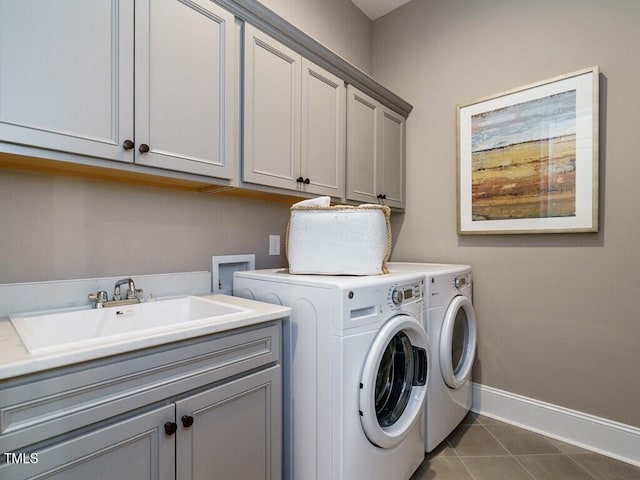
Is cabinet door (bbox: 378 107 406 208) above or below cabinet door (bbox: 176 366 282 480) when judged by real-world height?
above

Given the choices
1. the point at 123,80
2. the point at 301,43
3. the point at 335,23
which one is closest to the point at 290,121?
the point at 301,43

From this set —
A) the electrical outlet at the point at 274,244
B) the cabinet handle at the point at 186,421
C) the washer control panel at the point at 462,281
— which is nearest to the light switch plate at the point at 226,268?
the electrical outlet at the point at 274,244

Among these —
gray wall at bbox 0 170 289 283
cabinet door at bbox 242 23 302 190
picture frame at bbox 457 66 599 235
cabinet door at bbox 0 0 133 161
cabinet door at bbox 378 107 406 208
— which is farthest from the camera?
cabinet door at bbox 378 107 406 208

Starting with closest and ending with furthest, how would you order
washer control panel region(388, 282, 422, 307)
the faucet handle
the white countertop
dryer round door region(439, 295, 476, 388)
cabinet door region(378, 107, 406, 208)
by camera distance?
1. the white countertop
2. the faucet handle
3. washer control panel region(388, 282, 422, 307)
4. dryer round door region(439, 295, 476, 388)
5. cabinet door region(378, 107, 406, 208)

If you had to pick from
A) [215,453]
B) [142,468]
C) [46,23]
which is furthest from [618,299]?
[46,23]

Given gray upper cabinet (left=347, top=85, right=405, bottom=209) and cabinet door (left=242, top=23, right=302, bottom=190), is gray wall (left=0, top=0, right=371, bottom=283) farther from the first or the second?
gray upper cabinet (left=347, top=85, right=405, bottom=209)

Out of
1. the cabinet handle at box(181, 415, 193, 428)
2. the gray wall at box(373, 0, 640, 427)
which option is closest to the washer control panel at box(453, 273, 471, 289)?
the gray wall at box(373, 0, 640, 427)

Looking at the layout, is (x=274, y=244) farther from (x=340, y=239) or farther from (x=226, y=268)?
(x=340, y=239)

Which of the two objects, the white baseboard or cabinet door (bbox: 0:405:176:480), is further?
the white baseboard

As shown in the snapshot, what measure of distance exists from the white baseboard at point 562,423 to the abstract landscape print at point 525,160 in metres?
1.18

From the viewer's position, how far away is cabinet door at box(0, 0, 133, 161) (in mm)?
930

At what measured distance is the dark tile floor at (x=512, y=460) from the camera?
1639 mm

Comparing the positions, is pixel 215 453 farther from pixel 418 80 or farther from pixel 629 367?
pixel 418 80

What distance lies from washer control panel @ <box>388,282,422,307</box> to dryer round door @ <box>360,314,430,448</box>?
0.23ft
